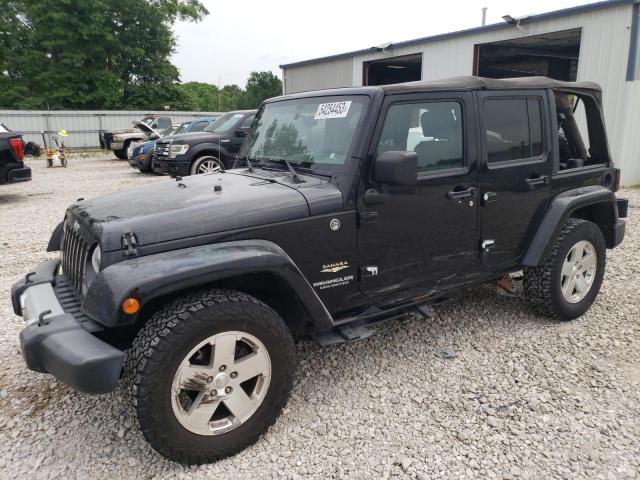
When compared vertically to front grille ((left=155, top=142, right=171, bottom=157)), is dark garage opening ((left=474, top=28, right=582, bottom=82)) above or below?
above

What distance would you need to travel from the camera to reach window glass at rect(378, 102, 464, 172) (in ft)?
10.3

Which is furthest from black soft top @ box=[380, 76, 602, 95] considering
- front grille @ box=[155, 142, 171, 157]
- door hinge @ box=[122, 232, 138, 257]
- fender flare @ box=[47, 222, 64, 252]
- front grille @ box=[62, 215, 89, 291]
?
front grille @ box=[155, 142, 171, 157]

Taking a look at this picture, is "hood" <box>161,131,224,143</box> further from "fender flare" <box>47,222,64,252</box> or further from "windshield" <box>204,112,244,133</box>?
"fender flare" <box>47,222,64,252</box>

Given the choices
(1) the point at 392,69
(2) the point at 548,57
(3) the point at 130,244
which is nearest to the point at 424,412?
(3) the point at 130,244

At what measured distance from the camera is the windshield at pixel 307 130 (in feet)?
10.2

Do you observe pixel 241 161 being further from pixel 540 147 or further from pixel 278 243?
pixel 540 147

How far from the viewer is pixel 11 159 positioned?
9.62 m

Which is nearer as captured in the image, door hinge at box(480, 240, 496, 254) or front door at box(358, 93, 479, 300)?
front door at box(358, 93, 479, 300)

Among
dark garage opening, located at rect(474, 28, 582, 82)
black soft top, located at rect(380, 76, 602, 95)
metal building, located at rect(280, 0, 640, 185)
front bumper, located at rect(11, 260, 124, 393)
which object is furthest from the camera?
dark garage opening, located at rect(474, 28, 582, 82)

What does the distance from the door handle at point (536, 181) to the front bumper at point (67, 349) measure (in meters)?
3.07

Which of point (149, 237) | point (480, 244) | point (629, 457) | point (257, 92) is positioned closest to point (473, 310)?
point (480, 244)

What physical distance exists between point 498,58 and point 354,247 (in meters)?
20.0

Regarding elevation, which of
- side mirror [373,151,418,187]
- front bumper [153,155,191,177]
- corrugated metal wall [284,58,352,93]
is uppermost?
corrugated metal wall [284,58,352,93]

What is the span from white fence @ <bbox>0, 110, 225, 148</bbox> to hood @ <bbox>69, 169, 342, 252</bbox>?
81.1 ft
